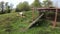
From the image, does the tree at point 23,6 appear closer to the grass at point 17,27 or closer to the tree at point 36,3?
the tree at point 36,3

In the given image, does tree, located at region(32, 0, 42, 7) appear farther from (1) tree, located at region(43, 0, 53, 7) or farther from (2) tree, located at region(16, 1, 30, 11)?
(2) tree, located at region(16, 1, 30, 11)

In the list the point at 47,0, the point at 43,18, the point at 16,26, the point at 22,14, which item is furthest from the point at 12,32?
the point at 47,0

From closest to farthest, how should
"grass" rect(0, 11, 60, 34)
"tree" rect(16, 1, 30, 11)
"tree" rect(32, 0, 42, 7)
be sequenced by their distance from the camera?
1. "grass" rect(0, 11, 60, 34)
2. "tree" rect(32, 0, 42, 7)
3. "tree" rect(16, 1, 30, 11)

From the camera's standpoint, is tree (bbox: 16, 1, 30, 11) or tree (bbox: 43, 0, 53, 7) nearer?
tree (bbox: 43, 0, 53, 7)

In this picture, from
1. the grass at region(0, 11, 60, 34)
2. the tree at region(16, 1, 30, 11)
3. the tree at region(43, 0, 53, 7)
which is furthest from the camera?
the tree at region(16, 1, 30, 11)

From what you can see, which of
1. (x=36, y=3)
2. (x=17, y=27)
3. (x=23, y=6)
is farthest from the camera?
(x=23, y=6)

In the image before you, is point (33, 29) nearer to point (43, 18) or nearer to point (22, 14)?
point (43, 18)

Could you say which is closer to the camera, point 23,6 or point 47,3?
point 47,3

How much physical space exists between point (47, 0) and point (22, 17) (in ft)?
12.9

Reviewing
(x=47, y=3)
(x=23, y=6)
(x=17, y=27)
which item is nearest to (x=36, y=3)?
(x=47, y=3)

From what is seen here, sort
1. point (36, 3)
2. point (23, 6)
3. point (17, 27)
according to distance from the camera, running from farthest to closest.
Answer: point (23, 6) → point (36, 3) → point (17, 27)

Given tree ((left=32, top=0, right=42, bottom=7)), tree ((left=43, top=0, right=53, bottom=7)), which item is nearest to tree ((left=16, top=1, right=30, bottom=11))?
tree ((left=32, top=0, right=42, bottom=7))

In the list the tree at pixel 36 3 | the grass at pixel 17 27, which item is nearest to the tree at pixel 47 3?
the tree at pixel 36 3

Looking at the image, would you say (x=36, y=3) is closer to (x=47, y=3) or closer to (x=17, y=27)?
(x=47, y=3)
